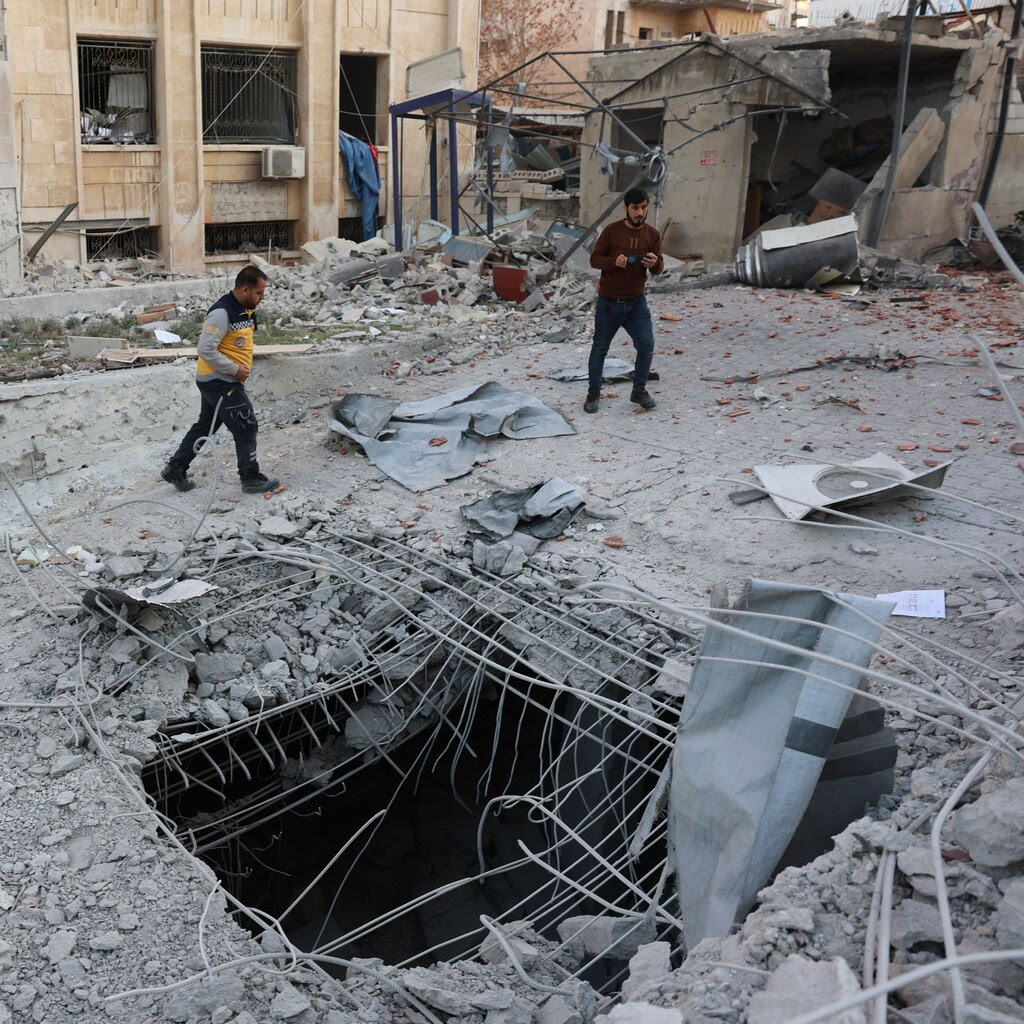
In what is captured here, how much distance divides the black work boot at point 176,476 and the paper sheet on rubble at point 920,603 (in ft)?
15.8

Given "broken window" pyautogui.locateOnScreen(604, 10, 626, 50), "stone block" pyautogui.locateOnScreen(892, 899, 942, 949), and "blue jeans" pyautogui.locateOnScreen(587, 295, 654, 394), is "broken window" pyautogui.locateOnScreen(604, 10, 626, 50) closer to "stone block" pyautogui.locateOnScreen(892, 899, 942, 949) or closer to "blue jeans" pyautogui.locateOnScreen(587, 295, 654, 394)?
"blue jeans" pyautogui.locateOnScreen(587, 295, 654, 394)

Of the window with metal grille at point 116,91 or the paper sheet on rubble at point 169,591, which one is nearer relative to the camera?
the paper sheet on rubble at point 169,591

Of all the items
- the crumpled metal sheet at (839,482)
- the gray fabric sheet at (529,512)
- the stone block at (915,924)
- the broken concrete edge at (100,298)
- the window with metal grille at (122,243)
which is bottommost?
the gray fabric sheet at (529,512)

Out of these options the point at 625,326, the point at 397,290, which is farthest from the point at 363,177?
the point at 625,326

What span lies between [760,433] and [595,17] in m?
20.8

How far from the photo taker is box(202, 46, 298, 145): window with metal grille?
659 inches

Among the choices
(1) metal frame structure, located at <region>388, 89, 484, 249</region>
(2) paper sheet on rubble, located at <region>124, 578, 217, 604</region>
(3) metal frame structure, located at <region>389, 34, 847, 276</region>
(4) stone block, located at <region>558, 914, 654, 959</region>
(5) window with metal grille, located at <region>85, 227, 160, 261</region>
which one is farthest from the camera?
(5) window with metal grille, located at <region>85, 227, 160, 261</region>

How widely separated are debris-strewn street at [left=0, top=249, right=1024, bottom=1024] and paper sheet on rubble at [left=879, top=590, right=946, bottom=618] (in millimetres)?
77

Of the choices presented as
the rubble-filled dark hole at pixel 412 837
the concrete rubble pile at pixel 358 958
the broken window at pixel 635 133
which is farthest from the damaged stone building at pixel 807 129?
the concrete rubble pile at pixel 358 958

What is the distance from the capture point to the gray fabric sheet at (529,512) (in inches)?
251

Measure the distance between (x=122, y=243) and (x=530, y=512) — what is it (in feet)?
41.2

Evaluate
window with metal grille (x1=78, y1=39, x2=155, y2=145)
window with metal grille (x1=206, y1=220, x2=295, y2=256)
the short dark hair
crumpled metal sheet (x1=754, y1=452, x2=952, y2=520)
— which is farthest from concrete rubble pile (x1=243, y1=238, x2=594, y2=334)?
crumpled metal sheet (x1=754, y1=452, x2=952, y2=520)

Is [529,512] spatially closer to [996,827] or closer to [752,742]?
[752,742]

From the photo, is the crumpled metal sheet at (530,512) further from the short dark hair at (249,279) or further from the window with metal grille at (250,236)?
the window with metal grille at (250,236)
